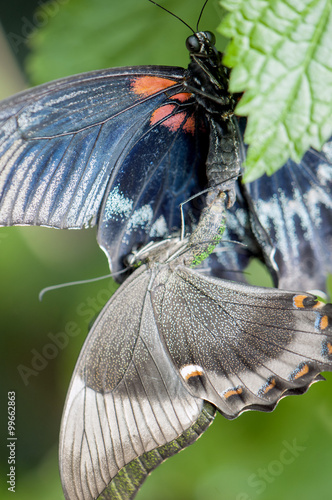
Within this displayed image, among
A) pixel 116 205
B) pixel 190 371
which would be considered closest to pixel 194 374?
pixel 190 371

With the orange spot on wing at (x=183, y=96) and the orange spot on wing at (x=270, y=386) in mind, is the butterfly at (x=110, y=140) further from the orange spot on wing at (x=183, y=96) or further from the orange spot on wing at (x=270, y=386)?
the orange spot on wing at (x=270, y=386)

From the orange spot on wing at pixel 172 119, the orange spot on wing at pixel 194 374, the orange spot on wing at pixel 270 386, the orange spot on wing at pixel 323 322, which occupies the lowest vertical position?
the orange spot on wing at pixel 270 386

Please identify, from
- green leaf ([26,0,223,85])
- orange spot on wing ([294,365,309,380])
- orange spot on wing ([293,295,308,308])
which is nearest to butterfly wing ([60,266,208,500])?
orange spot on wing ([294,365,309,380])

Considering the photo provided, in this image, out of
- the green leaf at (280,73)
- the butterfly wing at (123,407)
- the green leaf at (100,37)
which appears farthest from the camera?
the green leaf at (100,37)

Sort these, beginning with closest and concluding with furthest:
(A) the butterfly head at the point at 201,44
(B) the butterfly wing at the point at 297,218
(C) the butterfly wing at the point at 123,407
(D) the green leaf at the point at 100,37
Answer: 1. (A) the butterfly head at the point at 201,44
2. (C) the butterfly wing at the point at 123,407
3. (B) the butterfly wing at the point at 297,218
4. (D) the green leaf at the point at 100,37

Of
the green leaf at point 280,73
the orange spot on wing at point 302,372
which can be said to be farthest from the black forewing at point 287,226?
the green leaf at point 280,73

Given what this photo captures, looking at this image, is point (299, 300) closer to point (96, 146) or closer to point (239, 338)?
point (239, 338)

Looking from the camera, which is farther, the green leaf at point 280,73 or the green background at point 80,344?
the green background at point 80,344
